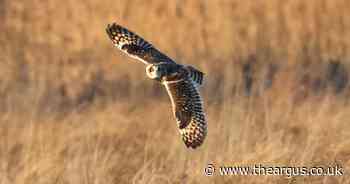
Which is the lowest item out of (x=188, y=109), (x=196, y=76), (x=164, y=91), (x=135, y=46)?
(x=164, y=91)

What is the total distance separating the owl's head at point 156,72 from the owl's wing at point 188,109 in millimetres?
86

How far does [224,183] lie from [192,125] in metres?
1.51

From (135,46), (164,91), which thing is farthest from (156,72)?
(164,91)

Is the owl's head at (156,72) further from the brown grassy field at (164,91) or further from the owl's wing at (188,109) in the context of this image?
the brown grassy field at (164,91)

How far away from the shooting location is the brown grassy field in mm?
6684

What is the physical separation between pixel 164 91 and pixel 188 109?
5866 millimetres

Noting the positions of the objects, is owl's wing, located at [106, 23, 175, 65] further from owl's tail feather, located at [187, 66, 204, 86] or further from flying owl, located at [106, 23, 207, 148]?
owl's tail feather, located at [187, 66, 204, 86]

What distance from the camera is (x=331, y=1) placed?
37.7 ft

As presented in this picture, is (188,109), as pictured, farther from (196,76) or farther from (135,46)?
(135,46)

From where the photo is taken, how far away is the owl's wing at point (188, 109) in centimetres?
468

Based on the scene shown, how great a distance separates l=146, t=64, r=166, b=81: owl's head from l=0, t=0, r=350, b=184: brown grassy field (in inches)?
64.9

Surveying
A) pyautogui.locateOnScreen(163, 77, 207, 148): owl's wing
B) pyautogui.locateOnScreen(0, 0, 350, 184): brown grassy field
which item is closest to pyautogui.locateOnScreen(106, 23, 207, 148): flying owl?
pyautogui.locateOnScreen(163, 77, 207, 148): owl's wing

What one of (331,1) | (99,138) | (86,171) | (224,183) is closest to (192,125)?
(224,183)

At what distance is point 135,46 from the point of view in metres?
4.93
